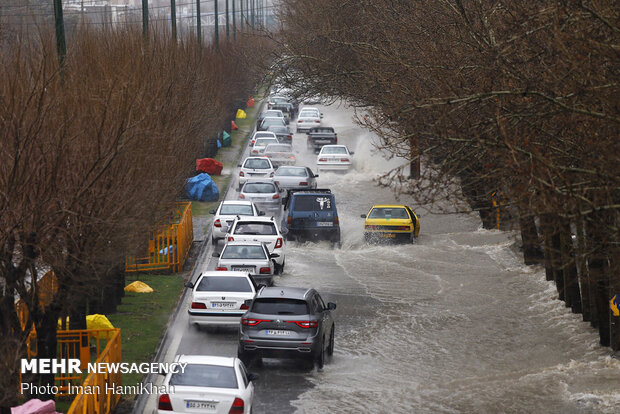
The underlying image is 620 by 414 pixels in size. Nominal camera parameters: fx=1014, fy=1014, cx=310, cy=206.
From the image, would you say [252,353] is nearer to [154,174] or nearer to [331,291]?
[154,174]

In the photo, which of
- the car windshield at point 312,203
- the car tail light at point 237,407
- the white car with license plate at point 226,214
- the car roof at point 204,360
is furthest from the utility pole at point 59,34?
the car windshield at point 312,203

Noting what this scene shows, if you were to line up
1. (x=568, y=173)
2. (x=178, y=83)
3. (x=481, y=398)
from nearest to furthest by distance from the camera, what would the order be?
(x=568, y=173) → (x=481, y=398) → (x=178, y=83)

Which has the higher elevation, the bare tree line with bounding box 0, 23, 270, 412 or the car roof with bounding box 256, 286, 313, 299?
the bare tree line with bounding box 0, 23, 270, 412

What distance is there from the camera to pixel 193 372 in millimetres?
13320

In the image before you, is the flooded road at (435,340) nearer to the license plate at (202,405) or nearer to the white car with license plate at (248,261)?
the white car with license plate at (248,261)

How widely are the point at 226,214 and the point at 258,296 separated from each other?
14.3 meters

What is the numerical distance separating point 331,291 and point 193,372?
496 inches

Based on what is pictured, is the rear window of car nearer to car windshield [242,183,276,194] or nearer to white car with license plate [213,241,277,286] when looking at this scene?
white car with license plate [213,241,277,286]

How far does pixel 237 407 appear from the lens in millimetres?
13055

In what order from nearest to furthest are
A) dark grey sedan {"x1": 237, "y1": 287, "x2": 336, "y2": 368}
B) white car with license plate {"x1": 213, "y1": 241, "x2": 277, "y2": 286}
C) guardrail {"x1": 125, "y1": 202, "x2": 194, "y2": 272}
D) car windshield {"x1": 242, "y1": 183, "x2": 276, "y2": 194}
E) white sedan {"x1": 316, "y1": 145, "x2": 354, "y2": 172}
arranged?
A: dark grey sedan {"x1": 237, "y1": 287, "x2": 336, "y2": 368}, white car with license plate {"x1": 213, "y1": 241, "x2": 277, "y2": 286}, guardrail {"x1": 125, "y1": 202, "x2": 194, "y2": 272}, car windshield {"x1": 242, "y1": 183, "x2": 276, "y2": 194}, white sedan {"x1": 316, "y1": 145, "x2": 354, "y2": 172}

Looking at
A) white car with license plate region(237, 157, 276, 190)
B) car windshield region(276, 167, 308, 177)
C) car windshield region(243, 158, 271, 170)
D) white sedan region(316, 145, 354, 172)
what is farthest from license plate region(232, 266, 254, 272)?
white sedan region(316, 145, 354, 172)

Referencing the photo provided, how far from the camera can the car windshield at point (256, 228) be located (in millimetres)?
28409

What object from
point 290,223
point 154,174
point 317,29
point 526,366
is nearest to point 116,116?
point 154,174

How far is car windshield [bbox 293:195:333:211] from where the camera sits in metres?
32.5
